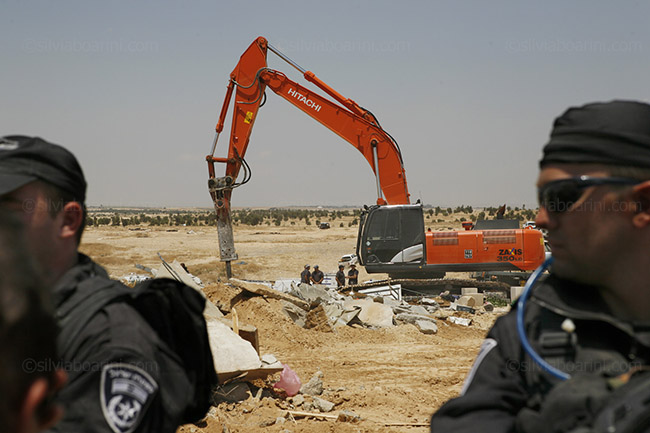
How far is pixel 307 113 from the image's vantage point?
46.8ft

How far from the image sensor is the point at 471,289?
1569cm

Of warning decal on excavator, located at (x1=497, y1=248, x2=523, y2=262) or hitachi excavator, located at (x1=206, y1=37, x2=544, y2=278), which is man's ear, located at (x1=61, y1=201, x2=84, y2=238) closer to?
hitachi excavator, located at (x1=206, y1=37, x2=544, y2=278)

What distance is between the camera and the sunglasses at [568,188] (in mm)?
1429

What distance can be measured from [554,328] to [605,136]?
1.77ft

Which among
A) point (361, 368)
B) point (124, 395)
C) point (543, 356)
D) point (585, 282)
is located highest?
point (585, 282)

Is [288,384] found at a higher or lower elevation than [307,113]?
lower

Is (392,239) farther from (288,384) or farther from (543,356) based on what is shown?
(543,356)

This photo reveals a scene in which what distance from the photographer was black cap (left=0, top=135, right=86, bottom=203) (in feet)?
5.94

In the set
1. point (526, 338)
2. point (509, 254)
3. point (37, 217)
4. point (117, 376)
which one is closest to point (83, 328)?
point (117, 376)

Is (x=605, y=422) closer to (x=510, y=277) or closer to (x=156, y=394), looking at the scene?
(x=156, y=394)

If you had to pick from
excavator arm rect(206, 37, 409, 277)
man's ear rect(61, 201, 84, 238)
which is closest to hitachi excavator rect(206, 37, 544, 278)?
excavator arm rect(206, 37, 409, 277)

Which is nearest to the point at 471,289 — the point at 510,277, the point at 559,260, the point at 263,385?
the point at 510,277

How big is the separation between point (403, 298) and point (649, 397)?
14.7 m

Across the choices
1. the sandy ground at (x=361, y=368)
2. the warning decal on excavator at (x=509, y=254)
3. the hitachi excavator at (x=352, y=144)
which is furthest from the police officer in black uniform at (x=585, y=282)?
the warning decal on excavator at (x=509, y=254)
